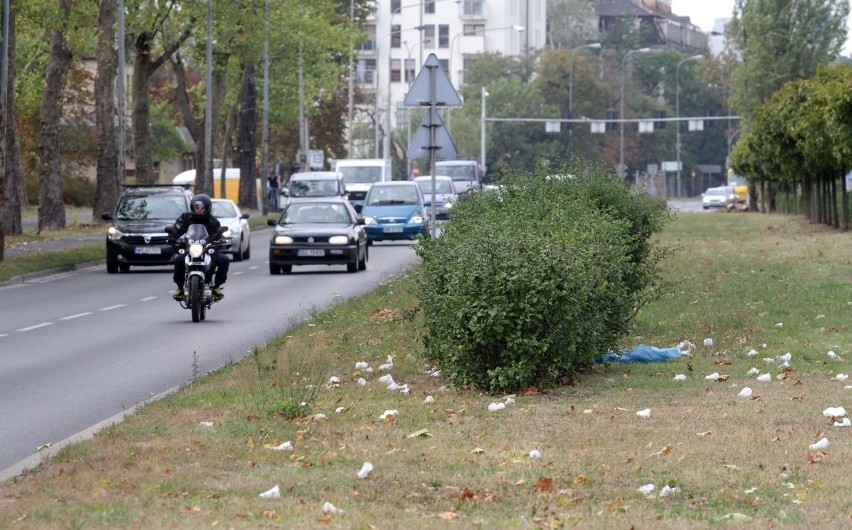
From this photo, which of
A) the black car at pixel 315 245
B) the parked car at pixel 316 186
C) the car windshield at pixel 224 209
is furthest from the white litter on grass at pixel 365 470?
the parked car at pixel 316 186

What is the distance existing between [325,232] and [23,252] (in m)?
8.95

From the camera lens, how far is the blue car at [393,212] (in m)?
46.1

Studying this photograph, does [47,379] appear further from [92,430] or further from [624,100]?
[624,100]

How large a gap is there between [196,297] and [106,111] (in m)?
29.5

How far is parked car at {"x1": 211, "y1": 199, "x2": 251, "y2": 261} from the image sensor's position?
129 feet

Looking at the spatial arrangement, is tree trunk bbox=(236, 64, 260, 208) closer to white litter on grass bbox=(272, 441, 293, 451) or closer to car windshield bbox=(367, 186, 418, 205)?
car windshield bbox=(367, 186, 418, 205)

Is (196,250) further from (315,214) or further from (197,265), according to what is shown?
(315,214)

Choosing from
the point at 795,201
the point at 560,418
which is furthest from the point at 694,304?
the point at 795,201

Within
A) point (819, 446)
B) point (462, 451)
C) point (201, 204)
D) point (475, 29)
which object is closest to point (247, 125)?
point (201, 204)

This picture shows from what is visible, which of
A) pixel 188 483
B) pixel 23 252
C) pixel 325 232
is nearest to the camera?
pixel 188 483

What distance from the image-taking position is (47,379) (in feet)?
48.8

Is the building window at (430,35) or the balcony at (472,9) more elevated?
the balcony at (472,9)

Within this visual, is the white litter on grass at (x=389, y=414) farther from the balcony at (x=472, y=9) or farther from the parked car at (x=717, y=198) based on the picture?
the balcony at (x=472, y=9)

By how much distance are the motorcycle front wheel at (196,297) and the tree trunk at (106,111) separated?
2507 centimetres
